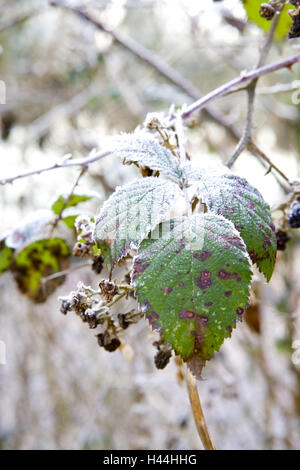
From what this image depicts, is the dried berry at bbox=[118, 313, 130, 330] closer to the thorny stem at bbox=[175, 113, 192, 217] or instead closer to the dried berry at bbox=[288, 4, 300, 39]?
the thorny stem at bbox=[175, 113, 192, 217]

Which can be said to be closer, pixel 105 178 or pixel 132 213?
pixel 132 213

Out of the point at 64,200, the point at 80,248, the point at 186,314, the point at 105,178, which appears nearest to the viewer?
the point at 186,314

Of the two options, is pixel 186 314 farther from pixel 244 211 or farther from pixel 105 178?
pixel 105 178

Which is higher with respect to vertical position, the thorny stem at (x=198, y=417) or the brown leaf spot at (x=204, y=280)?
the brown leaf spot at (x=204, y=280)

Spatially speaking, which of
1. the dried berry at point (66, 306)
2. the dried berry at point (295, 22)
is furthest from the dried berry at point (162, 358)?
the dried berry at point (295, 22)

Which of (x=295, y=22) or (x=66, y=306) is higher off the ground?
(x=295, y=22)

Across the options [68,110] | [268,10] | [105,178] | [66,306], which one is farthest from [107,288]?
[68,110]

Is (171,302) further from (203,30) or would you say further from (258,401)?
(258,401)

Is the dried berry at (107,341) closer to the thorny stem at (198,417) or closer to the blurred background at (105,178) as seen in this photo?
the thorny stem at (198,417)
